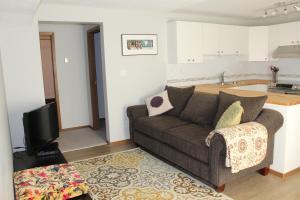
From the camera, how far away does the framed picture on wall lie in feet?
14.7

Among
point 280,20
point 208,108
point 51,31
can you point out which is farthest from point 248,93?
point 51,31

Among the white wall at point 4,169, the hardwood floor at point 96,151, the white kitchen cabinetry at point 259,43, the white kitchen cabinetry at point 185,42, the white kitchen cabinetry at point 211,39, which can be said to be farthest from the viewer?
the white kitchen cabinetry at point 259,43

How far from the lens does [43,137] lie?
313 centimetres

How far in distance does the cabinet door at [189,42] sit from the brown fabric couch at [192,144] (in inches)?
46.6

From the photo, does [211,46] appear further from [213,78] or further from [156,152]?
[156,152]

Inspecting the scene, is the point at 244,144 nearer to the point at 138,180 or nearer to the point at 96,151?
the point at 138,180

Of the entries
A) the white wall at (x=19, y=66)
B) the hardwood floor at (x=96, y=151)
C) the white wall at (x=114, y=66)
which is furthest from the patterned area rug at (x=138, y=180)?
the white wall at (x=19, y=66)

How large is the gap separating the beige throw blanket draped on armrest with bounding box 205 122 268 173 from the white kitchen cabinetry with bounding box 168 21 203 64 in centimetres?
216

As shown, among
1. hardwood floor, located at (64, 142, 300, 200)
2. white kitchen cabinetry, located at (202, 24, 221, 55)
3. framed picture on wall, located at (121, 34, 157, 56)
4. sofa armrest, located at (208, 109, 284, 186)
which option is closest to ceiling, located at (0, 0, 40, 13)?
framed picture on wall, located at (121, 34, 157, 56)

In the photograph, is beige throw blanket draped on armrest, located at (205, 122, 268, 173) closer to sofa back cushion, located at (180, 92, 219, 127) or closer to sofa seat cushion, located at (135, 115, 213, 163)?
sofa seat cushion, located at (135, 115, 213, 163)

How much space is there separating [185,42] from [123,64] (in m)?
1.19

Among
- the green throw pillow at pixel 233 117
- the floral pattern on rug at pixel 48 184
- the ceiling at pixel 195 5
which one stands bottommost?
the floral pattern on rug at pixel 48 184

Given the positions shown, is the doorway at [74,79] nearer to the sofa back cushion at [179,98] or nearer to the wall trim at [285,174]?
the sofa back cushion at [179,98]

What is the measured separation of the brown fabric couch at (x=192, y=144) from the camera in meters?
2.84
